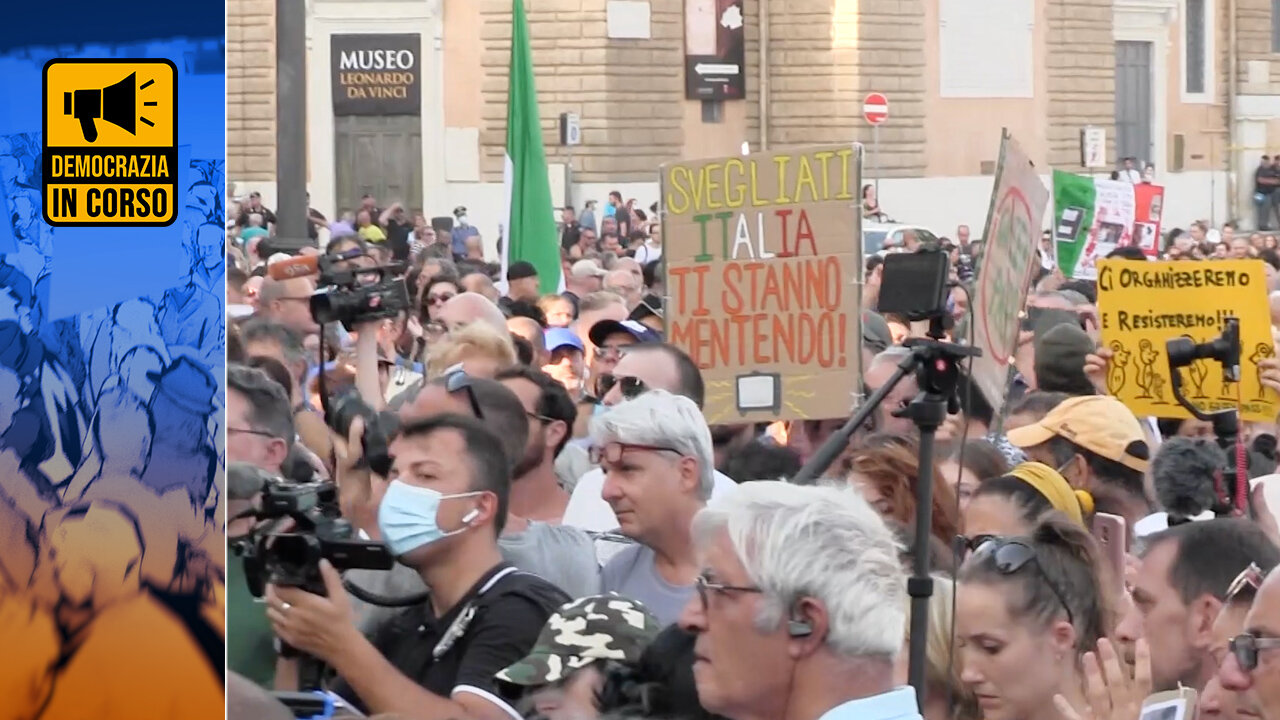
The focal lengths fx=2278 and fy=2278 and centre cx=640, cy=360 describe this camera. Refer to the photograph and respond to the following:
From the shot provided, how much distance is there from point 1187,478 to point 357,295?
7.43 feet

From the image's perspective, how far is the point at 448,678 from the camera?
3998 millimetres

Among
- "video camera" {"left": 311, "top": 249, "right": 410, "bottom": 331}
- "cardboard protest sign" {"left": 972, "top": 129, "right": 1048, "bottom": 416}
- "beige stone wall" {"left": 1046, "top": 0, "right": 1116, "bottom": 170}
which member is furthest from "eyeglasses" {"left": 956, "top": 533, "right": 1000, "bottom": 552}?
"beige stone wall" {"left": 1046, "top": 0, "right": 1116, "bottom": 170}

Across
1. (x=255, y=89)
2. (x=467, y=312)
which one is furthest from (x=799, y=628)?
(x=255, y=89)

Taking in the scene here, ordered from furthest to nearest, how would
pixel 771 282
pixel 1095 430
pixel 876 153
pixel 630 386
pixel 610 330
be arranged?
pixel 876 153 → pixel 610 330 → pixel 771 282 → pixel 1095 430 → pixel 630 386

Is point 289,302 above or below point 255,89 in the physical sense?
below

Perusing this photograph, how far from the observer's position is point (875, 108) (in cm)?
3494

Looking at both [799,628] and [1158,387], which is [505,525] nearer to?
[799,628]

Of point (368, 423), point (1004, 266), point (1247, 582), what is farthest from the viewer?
point (368, 423)

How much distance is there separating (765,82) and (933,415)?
34.1 metres

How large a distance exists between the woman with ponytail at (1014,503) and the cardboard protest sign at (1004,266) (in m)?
0.18

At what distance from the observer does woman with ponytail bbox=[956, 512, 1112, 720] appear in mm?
3869

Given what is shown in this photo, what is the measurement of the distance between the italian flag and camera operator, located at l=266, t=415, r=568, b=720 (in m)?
8.70

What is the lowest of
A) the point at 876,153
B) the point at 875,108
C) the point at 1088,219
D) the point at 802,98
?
the point at 1088,219

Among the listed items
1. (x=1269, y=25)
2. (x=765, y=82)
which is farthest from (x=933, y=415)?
(x=1269, y=25)
